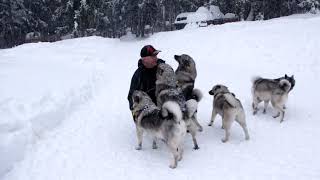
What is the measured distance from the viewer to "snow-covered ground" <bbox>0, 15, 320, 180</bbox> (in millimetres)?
6000

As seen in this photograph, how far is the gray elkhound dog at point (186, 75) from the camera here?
7812 millimetres

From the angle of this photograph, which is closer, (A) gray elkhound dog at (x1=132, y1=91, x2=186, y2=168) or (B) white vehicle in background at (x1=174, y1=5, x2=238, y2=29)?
(A) gray elkhound dog at (x1=132, y1=91, x2=186, y2=168)

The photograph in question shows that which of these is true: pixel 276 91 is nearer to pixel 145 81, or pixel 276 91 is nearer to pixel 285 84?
pixel 285 84

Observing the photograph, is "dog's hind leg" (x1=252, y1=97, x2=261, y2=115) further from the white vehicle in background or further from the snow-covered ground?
the white vehicle in background

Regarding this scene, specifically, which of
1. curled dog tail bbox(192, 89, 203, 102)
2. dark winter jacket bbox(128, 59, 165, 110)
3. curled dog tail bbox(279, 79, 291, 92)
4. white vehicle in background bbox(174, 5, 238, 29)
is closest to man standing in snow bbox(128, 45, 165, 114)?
dark winter jacket bbox(128, 59, 165, 110)

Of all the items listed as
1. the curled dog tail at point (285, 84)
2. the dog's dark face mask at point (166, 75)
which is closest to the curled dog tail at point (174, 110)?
the dog's dark face mask at point (166, 75)

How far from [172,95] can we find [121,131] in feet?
6.01

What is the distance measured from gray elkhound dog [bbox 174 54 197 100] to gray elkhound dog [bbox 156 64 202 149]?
0.53 metres

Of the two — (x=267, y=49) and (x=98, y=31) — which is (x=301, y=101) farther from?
(x=98, y=31)

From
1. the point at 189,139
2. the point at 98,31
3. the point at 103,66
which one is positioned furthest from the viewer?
the point at 98,31

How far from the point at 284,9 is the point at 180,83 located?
26.9m

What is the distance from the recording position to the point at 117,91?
11.8 metres

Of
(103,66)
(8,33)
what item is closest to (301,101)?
(103,66)

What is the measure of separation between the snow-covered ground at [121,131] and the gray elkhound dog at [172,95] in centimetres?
47
